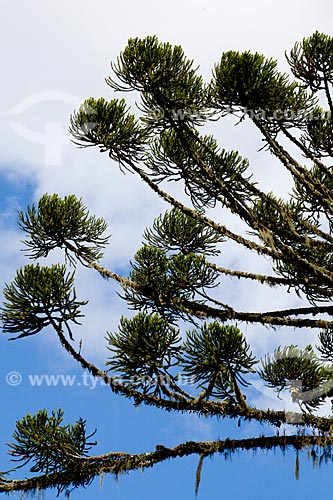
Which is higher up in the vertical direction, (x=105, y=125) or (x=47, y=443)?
(x=105, y=125)

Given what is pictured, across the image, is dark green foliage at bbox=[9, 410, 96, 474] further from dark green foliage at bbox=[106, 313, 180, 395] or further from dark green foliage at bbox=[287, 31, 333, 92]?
dark green foliage at bbox=[287, 31, 333, 92]

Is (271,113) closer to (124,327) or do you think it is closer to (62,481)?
(124,327)

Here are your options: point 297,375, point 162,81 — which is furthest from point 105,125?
point 297,375

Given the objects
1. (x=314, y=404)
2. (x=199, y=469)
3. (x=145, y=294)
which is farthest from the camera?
(x=314, y=404)

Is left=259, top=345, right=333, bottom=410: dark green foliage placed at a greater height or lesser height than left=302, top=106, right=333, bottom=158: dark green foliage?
lesser

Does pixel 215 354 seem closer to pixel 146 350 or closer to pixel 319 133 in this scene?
pixel 146 350

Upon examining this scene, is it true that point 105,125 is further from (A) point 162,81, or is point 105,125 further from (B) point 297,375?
(B) point 297,375

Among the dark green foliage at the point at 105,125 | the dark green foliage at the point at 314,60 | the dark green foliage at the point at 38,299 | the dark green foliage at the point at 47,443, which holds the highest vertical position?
the dark green foliage at the point at 314,60

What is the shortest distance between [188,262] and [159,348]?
114cm

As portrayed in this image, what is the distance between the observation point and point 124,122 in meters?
7.29

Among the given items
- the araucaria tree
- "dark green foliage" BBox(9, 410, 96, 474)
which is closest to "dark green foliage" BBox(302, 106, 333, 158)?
the araucaria tree

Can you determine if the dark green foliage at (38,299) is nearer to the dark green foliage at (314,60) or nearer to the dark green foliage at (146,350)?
the dark green foliage at (146,350)

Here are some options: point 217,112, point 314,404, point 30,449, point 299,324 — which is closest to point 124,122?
point 217,112

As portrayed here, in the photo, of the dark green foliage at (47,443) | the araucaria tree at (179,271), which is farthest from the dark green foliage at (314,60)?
the dark green foliage at (47,443)
